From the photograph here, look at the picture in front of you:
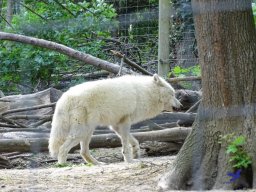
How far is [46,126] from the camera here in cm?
625

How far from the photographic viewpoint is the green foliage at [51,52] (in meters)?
7.24

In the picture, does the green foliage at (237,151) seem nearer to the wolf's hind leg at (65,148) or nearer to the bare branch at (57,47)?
the wolf's hind leg at (65,148)

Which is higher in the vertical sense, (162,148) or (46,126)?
(46,126)

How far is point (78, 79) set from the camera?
7598 millimetres

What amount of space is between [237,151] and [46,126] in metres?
3.46

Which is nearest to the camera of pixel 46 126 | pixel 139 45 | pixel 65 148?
pixel 65 148

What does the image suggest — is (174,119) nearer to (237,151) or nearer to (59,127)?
(59,127)

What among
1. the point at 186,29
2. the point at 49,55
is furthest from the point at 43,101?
the point at 186,29

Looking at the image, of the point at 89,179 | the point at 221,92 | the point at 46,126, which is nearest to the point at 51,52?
the point at 46,126

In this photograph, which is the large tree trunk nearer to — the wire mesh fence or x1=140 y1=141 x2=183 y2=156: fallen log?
x1=140 y1=141 x2=183 y2=156: fallen log

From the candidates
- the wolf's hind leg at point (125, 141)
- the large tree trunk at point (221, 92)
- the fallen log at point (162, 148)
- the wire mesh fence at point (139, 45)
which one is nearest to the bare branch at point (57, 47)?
the wire mesh fence at point (139, 45)

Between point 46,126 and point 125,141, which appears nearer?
point 125,141

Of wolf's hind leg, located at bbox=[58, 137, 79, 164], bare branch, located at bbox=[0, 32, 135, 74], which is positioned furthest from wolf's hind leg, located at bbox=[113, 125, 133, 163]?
bare branch, located at bbox=[0, 32, 135, 74]

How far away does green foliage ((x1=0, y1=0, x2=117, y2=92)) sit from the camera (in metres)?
7.24
